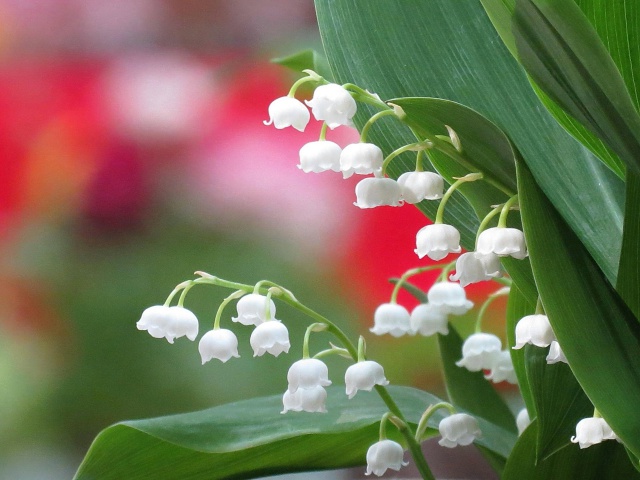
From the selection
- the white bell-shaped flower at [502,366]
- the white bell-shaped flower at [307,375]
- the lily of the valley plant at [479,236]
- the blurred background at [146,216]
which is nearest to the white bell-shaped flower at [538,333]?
the lily of the valley plant at [479,236]

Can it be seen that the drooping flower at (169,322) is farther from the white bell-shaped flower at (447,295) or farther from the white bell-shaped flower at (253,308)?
the white bell-shaped flower at (447,295)

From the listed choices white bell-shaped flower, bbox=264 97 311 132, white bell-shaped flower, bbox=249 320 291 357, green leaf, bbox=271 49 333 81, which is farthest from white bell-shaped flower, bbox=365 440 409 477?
green leaf, bbox=271 49 333 81

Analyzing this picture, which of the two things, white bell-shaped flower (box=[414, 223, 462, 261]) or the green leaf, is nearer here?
white bell-shaped flower (box=[414, 223, 462, 261])

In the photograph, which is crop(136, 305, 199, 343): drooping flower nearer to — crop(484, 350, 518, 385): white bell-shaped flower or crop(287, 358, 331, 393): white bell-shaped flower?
crop(287, 358, 331, 393): white bell-shaped flower

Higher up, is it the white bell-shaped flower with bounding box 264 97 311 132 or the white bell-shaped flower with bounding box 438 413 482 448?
the white bell-shaped flower with bounding box 264 97 311 132

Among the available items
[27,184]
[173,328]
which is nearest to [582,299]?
[173,328]

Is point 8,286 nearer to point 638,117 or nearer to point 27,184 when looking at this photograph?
point 27,184

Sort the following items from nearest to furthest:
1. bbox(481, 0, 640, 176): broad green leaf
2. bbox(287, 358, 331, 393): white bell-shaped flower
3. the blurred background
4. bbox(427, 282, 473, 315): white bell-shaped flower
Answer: bbox(481, 0, 640, 176): broad green leaf < bbox(287, 358, 331, 393): white bell-shaped flower < bbox(427, 282, 473, 315): white bell-shaped flower < the blurred background
